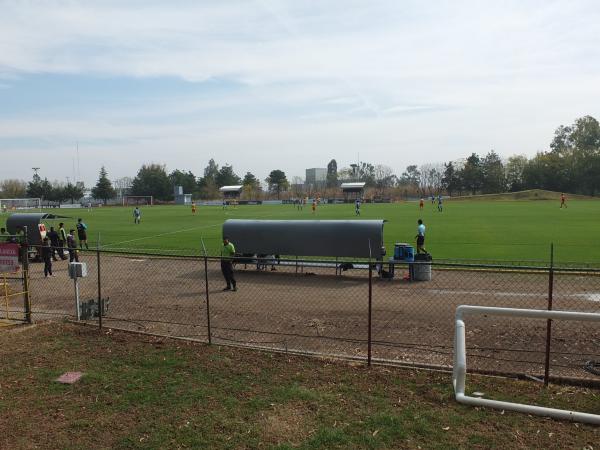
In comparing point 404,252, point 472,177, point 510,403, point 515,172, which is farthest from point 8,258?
point 515,172

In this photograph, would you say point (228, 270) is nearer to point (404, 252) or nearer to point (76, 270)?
point (76, 270)

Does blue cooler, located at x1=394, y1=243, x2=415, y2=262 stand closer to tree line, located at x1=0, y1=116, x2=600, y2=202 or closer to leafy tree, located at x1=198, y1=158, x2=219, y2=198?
tree line, located at x1=0, y1=116, x2=600, y2=202

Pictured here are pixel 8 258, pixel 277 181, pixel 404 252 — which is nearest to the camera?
pixel 8 258

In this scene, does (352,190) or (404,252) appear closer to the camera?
(404,252)

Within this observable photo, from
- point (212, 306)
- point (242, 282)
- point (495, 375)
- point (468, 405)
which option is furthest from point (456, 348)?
point (242, 282)

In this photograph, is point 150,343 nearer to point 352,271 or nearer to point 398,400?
point 398,400

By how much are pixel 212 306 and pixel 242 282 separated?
13.2 ft

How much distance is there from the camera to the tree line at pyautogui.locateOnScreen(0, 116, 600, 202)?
103 m

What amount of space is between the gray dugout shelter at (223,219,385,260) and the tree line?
279 feet

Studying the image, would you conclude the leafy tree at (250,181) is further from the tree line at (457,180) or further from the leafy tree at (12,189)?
the leafy tree at (12,189)

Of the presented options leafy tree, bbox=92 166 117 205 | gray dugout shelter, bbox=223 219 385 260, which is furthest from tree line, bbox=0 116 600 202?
gray dugout shelter, bbox=223 219 385 260

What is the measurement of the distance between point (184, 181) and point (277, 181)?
27.7m

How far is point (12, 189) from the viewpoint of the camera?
14575 centimetres

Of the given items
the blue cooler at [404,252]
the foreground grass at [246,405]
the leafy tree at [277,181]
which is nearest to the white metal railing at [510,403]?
the foreground grass at [246,405]
